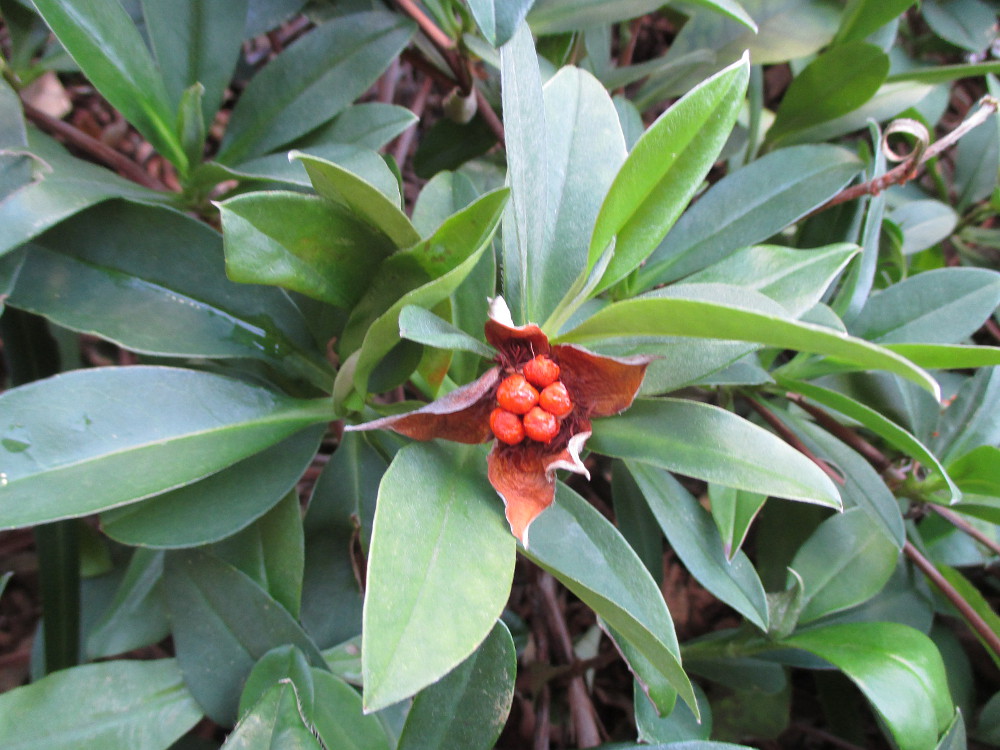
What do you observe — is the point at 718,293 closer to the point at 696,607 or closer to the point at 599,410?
the point at 599,410

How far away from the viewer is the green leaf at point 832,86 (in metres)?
0.94

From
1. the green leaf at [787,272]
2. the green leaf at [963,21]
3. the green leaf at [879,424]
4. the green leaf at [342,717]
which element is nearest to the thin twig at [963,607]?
the green leaf at [879,424]

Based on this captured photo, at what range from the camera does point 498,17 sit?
0.51 meters

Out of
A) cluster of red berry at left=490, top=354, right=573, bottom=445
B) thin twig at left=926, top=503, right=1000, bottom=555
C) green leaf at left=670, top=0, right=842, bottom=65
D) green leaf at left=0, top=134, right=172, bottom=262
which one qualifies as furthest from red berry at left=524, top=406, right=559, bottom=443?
green leaf at left=670, top=0, right=842, bottom=65

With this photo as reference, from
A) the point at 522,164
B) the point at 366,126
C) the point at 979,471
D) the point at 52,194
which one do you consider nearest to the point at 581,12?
the point at 366,126

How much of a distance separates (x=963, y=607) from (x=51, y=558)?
1.12 metres

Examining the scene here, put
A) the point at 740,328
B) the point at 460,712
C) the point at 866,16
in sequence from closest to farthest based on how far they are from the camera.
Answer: the point at 740,328
the point at 460,712
the point at 866,16

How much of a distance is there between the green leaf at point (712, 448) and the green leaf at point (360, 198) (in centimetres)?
24

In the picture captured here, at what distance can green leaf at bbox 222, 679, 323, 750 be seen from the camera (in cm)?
52

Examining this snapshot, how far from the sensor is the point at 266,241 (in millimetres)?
543

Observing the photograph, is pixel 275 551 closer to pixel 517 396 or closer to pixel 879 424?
pixel 517 396

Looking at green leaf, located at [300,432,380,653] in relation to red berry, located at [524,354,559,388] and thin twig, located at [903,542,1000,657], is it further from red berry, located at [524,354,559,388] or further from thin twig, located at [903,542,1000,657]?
thin twig, located at [903,542,1000,657]

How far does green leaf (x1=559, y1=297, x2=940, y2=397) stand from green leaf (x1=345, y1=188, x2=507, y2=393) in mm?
112

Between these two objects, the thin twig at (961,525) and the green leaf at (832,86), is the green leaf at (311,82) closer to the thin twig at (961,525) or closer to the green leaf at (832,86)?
the green leaf at (832,86)
